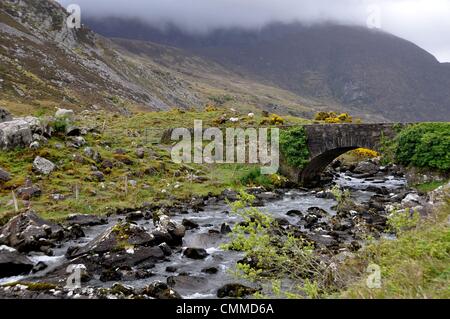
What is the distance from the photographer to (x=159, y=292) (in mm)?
13914

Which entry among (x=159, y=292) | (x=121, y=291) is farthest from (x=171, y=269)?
(x=121, y=291)

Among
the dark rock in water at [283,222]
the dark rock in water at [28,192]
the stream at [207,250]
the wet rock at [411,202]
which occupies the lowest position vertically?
the stream at [207,250]

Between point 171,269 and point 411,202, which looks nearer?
point 171,269

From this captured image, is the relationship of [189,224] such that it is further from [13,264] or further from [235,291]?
[235,291]

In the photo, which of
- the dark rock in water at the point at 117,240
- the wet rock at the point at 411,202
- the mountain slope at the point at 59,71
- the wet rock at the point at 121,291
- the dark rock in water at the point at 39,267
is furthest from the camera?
the mountain slope at the point at 59,71

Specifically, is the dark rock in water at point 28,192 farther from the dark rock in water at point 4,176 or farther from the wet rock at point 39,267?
the wet rock at point 39,267

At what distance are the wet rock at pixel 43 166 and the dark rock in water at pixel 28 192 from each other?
2.96 m

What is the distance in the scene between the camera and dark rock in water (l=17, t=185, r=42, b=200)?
27.7m

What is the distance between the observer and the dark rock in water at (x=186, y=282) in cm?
1552

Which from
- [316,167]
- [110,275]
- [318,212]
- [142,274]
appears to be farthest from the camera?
[316,167]

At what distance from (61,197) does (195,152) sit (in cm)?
1944

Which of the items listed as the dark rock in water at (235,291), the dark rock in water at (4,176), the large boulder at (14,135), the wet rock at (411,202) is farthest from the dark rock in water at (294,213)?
the large boulder at (14,135)

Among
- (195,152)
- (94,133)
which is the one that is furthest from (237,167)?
(94,133)

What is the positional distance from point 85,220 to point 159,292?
41.1ft
